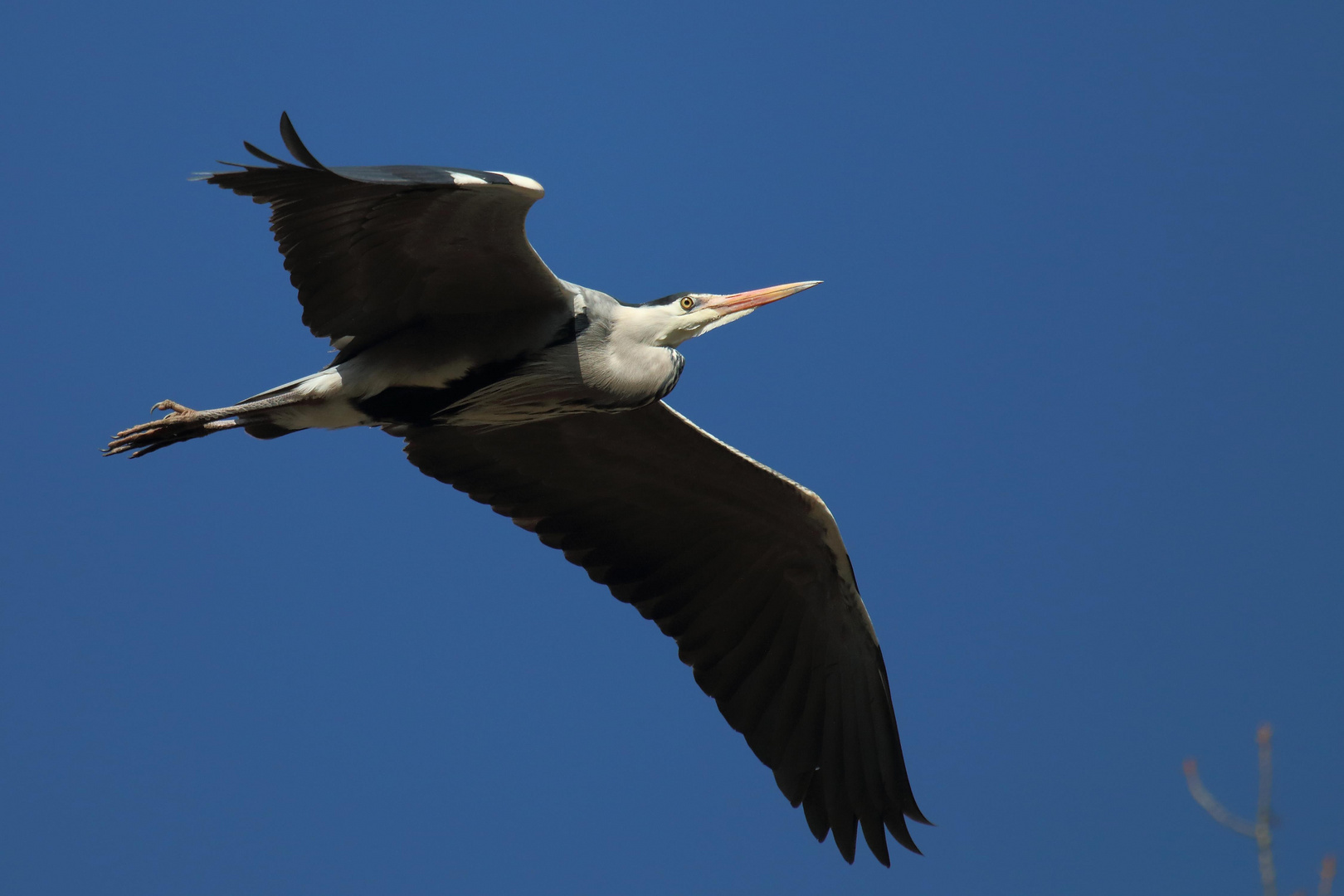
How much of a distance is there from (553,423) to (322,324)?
1612 millimetres

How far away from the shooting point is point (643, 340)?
6.20 m

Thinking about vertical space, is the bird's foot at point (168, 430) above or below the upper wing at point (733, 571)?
above

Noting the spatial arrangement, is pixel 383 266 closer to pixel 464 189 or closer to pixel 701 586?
pixel 464 189

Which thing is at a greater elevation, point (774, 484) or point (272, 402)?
point (272, 402)

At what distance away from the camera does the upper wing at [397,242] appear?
5.08m

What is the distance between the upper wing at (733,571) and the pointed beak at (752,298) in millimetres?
853

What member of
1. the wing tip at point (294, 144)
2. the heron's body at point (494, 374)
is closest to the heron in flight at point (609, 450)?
the heron's body at point (494, 374)

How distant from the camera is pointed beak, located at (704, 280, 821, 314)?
641cm

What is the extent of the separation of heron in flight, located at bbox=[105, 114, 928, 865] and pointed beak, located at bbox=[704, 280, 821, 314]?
0.03ft

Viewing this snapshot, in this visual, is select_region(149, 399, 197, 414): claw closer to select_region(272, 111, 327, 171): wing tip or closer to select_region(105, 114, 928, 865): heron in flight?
select_region(105, 114, 928, 865): heron in flight

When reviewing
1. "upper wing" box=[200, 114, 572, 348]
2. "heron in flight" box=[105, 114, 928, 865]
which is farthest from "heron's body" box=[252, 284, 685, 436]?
"upper wing" box=[200, 114, 572, 348]

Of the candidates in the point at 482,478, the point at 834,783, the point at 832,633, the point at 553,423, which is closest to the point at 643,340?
the point at 553,423

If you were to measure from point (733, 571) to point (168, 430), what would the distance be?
10.3 feet

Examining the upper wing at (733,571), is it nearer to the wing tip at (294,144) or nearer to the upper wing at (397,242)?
the upper wing at (397,242)
